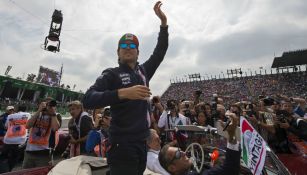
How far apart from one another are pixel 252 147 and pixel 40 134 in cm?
384

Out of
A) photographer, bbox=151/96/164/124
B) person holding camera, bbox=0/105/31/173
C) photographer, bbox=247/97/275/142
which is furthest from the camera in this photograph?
photographer, bbox=151/96/164/124

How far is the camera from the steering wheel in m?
3.68

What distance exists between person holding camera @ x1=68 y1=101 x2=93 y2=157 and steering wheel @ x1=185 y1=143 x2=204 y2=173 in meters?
1.97

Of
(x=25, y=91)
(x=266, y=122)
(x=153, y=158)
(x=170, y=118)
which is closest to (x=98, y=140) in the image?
(x=153, y=158)

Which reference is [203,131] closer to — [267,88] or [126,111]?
[126,111]

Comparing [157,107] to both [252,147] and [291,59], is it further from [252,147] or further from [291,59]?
[291,59]

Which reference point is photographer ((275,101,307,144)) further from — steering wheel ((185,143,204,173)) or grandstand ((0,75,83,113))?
grandstand ((0,75,83,113))

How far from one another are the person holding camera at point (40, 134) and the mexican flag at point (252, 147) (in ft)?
11.5

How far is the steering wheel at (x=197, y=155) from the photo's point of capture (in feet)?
12.1

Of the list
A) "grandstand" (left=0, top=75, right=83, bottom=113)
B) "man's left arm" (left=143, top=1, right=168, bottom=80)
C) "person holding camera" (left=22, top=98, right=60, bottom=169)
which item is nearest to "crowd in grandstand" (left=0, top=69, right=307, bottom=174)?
"person holding camera" (left=22, top=98, right=60, bottom=169)

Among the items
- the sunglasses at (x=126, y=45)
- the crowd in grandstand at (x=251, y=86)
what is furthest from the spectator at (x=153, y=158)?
the crowd in grandstand at (x=251, y=86)

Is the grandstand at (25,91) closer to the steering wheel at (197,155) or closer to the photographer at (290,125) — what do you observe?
the photographer at (290,125)

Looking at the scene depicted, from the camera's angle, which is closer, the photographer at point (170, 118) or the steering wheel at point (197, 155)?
the steering wheel at point (197, 155)

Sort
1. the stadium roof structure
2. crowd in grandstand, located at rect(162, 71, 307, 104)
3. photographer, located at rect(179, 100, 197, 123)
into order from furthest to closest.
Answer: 1. the stadium roof structure
2. crowd in grandstand, located at rect(162, 71, 307, 104)
3. photographer, located at rect(179, 100, 197, 123)
